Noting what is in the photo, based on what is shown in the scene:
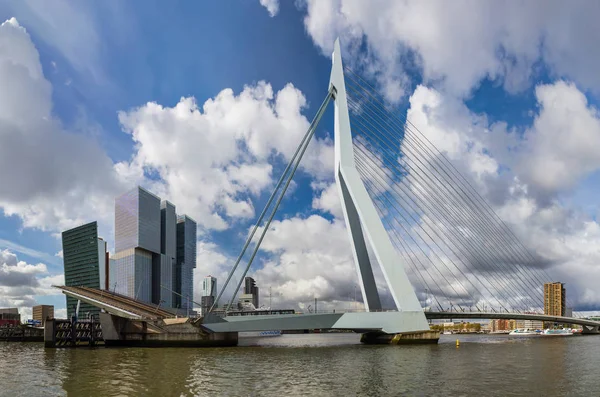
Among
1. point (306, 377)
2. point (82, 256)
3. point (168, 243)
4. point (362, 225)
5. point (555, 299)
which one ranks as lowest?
point (555, 299)

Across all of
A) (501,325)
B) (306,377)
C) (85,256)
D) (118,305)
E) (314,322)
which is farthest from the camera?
(501,325)

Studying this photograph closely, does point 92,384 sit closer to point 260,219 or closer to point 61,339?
point 260,219

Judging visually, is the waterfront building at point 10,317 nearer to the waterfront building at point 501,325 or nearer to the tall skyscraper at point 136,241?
the tall skyscraper at point 136,241

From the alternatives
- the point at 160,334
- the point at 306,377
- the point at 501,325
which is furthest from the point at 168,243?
the point at 306,377

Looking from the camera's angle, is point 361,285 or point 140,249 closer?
point 361,285

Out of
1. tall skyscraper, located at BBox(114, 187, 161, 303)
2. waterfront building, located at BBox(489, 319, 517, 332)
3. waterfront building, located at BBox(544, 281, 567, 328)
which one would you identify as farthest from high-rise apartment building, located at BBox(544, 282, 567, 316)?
tall skyscraper, located at BBox(114, 187, 161, 303)

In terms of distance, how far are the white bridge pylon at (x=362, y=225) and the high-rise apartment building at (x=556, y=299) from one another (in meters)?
105

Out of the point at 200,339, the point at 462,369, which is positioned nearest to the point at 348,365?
the point at 462,369

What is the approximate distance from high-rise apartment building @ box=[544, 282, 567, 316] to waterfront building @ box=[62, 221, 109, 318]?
131 m

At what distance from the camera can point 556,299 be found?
12888 centimetres

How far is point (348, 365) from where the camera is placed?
24906mm

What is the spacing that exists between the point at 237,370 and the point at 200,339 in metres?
20.6

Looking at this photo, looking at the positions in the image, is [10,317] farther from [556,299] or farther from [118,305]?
[556,299]

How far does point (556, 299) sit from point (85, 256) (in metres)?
140
